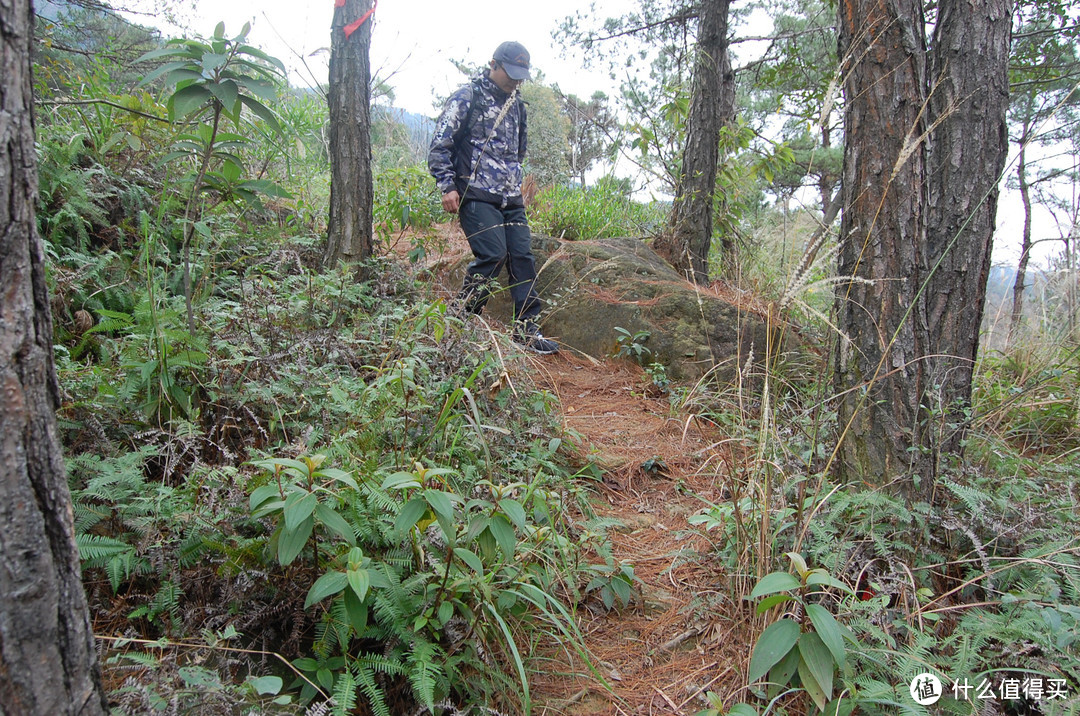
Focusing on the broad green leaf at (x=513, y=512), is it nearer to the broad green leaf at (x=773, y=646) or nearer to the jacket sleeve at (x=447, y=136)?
the broad green leaf at (x=773, y=646)

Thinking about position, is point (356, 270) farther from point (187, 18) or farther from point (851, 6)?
point (187, 18)

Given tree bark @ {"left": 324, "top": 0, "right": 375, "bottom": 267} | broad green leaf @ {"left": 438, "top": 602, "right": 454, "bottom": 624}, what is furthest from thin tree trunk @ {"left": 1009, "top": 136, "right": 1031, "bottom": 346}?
tree bark @ {"left": 324, "top": 0, "right": 375, "bottom": 267}

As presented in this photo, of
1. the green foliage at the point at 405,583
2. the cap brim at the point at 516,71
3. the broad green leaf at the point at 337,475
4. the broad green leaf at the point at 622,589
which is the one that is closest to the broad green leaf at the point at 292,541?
the green foliage at the point at 405,583

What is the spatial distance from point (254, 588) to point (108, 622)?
1.06 feet

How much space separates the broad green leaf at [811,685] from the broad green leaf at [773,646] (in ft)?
0.18

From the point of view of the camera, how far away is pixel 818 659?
54.3 inches

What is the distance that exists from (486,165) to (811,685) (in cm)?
366

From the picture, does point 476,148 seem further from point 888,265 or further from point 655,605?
point 655,605

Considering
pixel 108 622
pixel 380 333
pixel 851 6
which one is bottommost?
pixel 108 622

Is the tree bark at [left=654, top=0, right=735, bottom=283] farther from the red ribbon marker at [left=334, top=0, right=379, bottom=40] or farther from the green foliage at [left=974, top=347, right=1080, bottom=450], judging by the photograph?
the red ribbon marker at [left=334, top=0, right=379, bottom=40]

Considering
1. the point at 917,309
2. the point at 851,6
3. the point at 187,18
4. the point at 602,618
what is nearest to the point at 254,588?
the point at 602,618

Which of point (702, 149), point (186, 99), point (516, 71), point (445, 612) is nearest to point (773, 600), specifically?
point (445, 612)

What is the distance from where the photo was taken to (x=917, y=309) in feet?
6.75

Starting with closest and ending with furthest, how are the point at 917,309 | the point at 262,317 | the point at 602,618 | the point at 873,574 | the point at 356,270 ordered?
the point at 873,574, the point at 602,618, the point at 917,309, the point at 262,317, the point at 356,270
